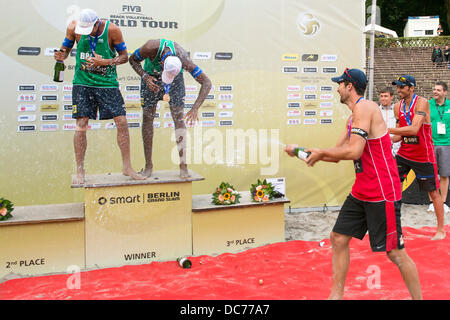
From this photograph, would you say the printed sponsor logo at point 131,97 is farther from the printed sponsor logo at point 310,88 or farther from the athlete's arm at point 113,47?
the printed sponsor logo at point 310,88

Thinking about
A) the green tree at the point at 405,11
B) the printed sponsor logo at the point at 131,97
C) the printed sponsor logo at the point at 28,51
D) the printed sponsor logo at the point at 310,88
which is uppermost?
the green tree at the point at 405,11

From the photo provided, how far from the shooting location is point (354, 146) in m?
3.09

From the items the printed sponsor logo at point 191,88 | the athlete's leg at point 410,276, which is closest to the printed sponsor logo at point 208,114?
the printed sponsor logo at point 191,88

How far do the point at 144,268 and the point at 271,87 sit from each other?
3.52 m

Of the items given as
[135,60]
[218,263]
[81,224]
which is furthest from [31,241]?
[135,60]

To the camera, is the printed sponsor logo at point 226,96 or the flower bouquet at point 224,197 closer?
the flower bouquet at point 224,197

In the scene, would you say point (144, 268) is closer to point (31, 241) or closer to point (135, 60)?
point (31, 241)

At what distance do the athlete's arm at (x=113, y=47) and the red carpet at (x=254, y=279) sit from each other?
2.23 metres

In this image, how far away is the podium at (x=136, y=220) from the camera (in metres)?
4.55

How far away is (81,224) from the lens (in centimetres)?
449

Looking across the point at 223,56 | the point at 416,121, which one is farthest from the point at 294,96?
the point at 416,121

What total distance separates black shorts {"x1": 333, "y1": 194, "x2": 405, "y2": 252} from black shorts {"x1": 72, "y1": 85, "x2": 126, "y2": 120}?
2.84m

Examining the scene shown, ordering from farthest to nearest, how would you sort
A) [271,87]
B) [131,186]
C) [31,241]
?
[271,87] < [131,186] < [31,241]

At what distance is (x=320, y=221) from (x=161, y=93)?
3173mm
